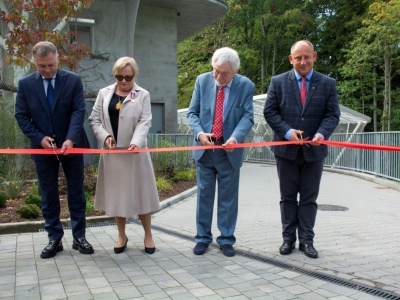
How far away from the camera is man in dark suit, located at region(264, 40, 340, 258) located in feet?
15.0

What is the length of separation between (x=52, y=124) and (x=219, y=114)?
5.57 feet

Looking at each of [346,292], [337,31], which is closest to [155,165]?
[346,292]

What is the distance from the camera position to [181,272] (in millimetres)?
4109

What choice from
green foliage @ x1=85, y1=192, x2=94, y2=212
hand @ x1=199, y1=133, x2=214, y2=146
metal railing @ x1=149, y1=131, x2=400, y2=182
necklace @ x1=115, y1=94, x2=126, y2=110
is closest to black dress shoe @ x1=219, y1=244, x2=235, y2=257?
hand @ x1=199, y1=133, x2=214, y2=146

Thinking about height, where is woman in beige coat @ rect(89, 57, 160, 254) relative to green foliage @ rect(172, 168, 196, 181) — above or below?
above

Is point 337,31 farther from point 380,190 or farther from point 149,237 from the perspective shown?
point 149,237

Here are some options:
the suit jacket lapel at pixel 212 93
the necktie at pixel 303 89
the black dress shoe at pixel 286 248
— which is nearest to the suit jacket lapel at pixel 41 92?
the suit jacket lapel at pixel 212 93

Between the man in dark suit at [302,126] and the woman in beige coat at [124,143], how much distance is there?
53.0 inches

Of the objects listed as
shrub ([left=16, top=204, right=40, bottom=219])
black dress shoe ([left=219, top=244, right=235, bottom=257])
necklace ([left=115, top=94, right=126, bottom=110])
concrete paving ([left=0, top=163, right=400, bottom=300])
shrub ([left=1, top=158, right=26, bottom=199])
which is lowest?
concrete paving ([left=0, top=163, right=400, bottom=300])

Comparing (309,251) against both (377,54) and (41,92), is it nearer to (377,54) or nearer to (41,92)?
(41,92)

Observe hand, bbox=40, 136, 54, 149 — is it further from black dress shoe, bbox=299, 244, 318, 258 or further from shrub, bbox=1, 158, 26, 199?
shrub, bbox=1, 158, 26, 199

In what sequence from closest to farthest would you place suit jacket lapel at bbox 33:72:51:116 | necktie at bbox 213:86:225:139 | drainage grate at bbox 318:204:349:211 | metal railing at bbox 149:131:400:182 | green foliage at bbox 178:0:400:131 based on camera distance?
suit jacket lapel at bbox 33:72:51:116 → necktie at bbox 213:86:225:139 → drainage grate at bbox 318:204:349:211 → metal railing at bbox 149:131:400:182 → green foliage at bbox 178:0:400:131

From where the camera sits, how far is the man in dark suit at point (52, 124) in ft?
14.7

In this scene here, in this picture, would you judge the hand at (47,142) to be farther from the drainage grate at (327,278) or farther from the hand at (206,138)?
the drainage grate at (327,278)
